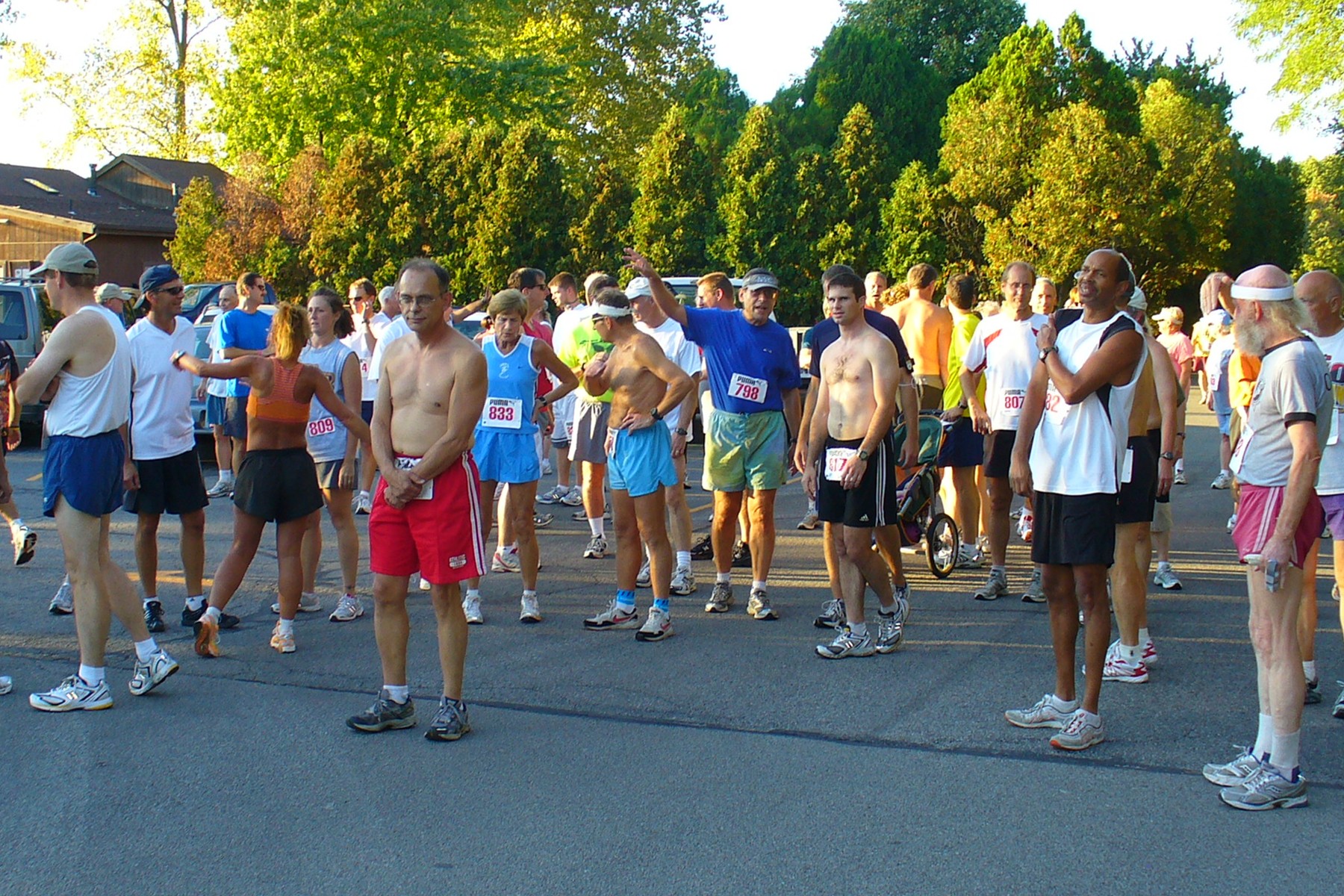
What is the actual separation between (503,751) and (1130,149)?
28.6 metres

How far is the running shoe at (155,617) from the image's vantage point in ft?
24.2

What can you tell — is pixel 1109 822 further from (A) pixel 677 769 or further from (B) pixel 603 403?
(B) pixel 603 403

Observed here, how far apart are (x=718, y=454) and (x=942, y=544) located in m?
2.10

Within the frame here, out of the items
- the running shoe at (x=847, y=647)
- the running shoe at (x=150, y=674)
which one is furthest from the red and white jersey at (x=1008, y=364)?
the running shoe at (x=150, y=674)

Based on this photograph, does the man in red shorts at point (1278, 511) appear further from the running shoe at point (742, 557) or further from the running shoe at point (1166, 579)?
the running shoe at point (742, 557)

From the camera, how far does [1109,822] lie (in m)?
4.43

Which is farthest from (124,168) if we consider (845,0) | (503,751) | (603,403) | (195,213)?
(503,751)

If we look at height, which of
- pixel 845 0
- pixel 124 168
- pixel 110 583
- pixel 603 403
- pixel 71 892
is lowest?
pixel 71 892

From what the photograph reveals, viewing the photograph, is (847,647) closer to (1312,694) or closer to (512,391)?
(1312,694)

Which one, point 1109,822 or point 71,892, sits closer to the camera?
point 71,892

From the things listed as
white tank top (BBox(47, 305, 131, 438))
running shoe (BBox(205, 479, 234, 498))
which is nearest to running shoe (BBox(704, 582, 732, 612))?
white tank top (BBox(47, 305, 131, 438))

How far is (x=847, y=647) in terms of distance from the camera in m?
6.71

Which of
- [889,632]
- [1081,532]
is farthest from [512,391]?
[1081,532]

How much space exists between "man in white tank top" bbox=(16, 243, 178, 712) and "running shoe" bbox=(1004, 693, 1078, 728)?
12.8 ft
